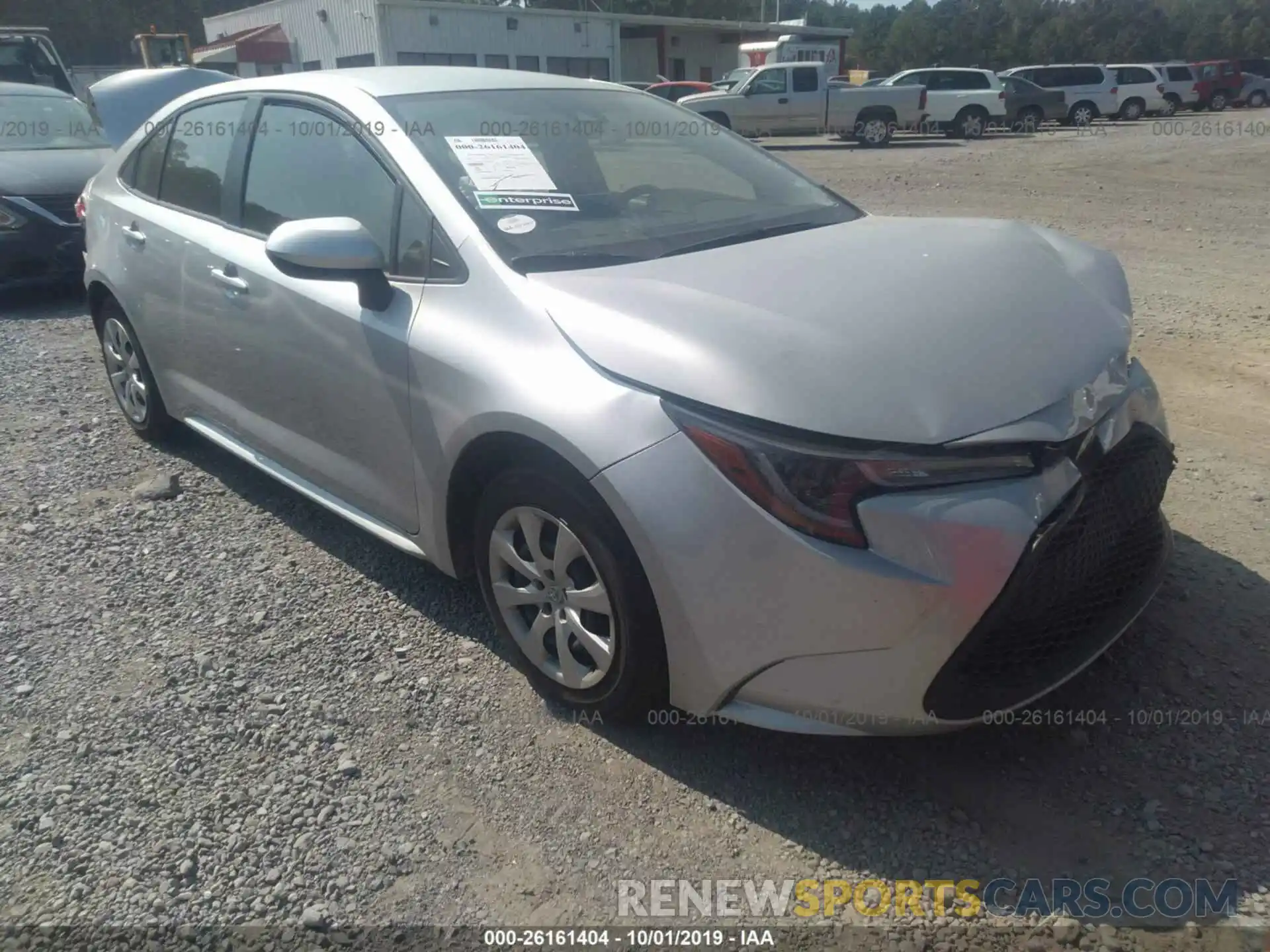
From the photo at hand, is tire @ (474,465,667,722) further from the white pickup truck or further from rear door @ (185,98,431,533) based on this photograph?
the white pickup truck

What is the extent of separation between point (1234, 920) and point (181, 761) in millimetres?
2578

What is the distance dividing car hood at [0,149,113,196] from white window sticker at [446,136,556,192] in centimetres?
629

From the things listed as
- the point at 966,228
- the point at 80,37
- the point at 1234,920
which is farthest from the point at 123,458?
the point at 80,37

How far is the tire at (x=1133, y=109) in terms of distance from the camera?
93.5 ft

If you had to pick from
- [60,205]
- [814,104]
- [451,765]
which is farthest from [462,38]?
[451,765]

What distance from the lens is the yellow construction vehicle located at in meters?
28.6

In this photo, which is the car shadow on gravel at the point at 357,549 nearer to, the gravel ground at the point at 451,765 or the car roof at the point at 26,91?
the gravel ground at the point at 451,765

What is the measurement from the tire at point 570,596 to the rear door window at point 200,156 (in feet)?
6.52

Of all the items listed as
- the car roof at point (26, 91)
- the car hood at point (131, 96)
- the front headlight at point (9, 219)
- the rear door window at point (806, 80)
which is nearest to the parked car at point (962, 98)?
the rear door window at point (806, 80)

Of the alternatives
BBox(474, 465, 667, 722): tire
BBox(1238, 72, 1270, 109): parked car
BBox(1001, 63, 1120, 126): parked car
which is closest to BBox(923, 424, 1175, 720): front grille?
BBox(474, 465, 667, 722): tire

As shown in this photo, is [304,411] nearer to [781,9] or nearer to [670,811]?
[670,811]

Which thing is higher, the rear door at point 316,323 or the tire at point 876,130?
the rear door at point 316,323

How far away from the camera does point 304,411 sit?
11.0 ft

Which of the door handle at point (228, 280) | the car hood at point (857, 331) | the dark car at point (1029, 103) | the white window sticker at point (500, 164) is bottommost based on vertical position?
the dark car at point (1029, 103)
